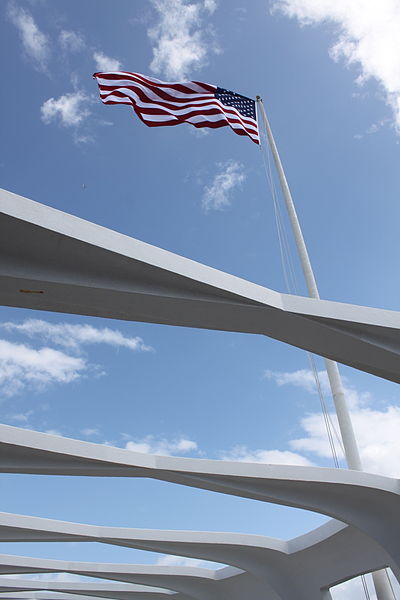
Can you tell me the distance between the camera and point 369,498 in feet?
43.5

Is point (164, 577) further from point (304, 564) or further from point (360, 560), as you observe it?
point (360, 560)

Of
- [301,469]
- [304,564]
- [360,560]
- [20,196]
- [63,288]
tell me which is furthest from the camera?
[304,564]

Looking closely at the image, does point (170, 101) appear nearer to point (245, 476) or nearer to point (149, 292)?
point (149, 292)

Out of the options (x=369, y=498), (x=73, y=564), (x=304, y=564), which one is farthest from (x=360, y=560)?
(x=73, y=564)

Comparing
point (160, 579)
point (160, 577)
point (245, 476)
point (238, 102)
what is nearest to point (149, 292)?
point (245, 476)

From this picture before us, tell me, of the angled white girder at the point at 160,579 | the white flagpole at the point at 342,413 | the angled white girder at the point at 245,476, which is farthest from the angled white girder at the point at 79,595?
the angled white girder at the point at 245,476

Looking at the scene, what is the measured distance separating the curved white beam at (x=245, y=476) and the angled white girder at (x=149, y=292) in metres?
5.31

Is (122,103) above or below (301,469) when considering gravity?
above

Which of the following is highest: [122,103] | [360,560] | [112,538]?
[122,103]

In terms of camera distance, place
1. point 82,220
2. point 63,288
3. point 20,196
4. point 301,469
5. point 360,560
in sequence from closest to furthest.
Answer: point 20,196 → point 82,220 → point 63,288 → point 301,469 → point 360,560

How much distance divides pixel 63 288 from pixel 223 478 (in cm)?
836

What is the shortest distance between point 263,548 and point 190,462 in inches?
232

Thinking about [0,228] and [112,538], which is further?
[112,538]

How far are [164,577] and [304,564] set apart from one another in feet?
20.5
